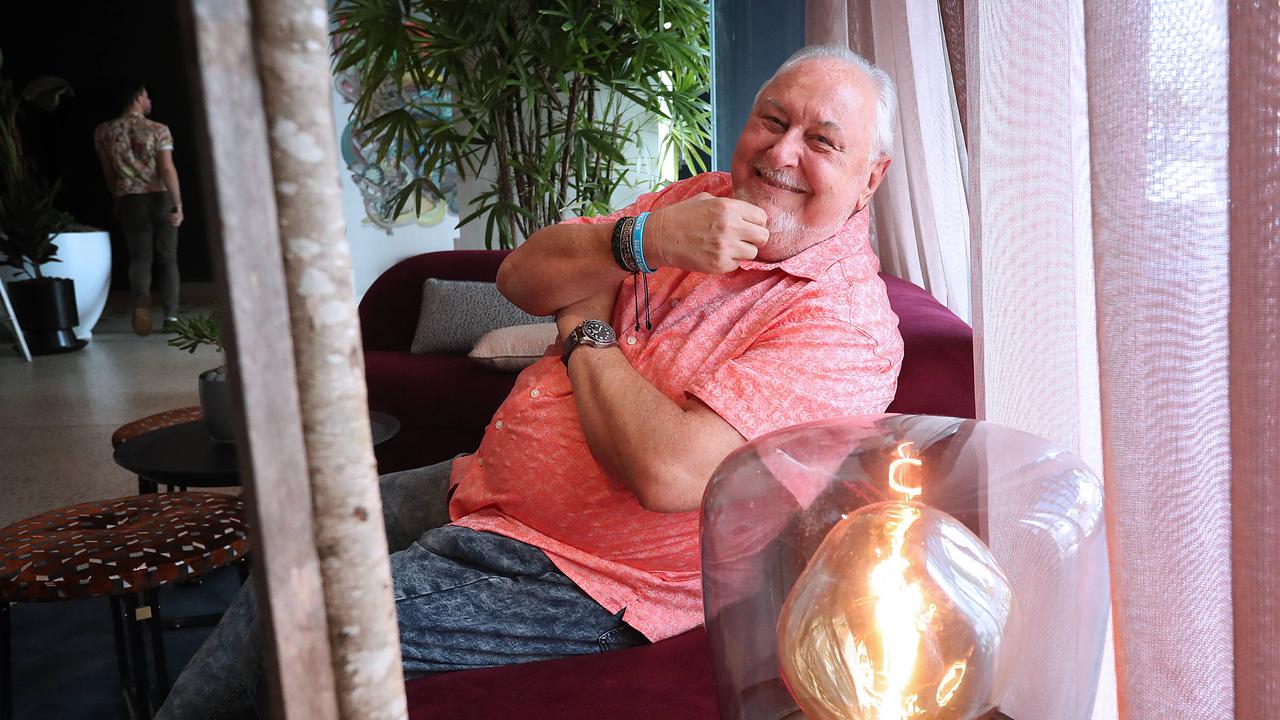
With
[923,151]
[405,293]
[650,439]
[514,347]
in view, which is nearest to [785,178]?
[650,439]

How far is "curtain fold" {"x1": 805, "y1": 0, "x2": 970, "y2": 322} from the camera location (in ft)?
6.13

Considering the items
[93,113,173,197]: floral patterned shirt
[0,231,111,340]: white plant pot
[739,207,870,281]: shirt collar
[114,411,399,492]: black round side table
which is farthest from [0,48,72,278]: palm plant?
[739,207,870,281]: shirt collar

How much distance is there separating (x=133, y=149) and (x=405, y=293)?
4161 mm

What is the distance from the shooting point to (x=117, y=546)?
1.58m

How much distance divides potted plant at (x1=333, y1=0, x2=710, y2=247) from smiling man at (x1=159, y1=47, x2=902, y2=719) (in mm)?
2421

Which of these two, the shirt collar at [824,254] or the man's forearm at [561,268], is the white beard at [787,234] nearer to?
the shirt collar at [824,254]

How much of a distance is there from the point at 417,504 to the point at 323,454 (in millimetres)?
1320

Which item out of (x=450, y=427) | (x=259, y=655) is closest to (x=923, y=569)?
(x=259, y=655)

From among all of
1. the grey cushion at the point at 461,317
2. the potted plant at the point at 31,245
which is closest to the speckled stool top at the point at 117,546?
the grey cushion at the point at 461,317

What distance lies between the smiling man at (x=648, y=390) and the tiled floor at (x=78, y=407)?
263cm

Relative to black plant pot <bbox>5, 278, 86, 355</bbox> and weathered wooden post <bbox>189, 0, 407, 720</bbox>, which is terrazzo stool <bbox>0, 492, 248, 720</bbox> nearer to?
weathered wooden post <bbox>189, 0, 407, 720</bbox>

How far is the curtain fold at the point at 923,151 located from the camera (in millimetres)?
1869

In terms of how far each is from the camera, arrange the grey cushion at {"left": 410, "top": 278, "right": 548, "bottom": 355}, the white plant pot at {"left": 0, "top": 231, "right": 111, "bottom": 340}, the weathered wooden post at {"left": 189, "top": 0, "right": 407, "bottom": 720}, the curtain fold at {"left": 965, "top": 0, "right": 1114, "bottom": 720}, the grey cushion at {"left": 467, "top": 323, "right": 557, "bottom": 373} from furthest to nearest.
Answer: the white plant pot at {"left": 0, "top": 231, "right": 111, "bottom": 340}, the grey cushion at {"left": 410, "top": 278, "right": 548, "bottom": 355}, the grey cushion at {"left": 467, "top": 323, "right": 557, "bottom": 373}, the curtain fold at {"left": 965, "top": 0, "right": 1114, "bottom": 720}, the weathered wooden post at {"left": 189, "top": 0, "right": 407, "bottom": 720}

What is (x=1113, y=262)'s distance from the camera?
0.75 metres
